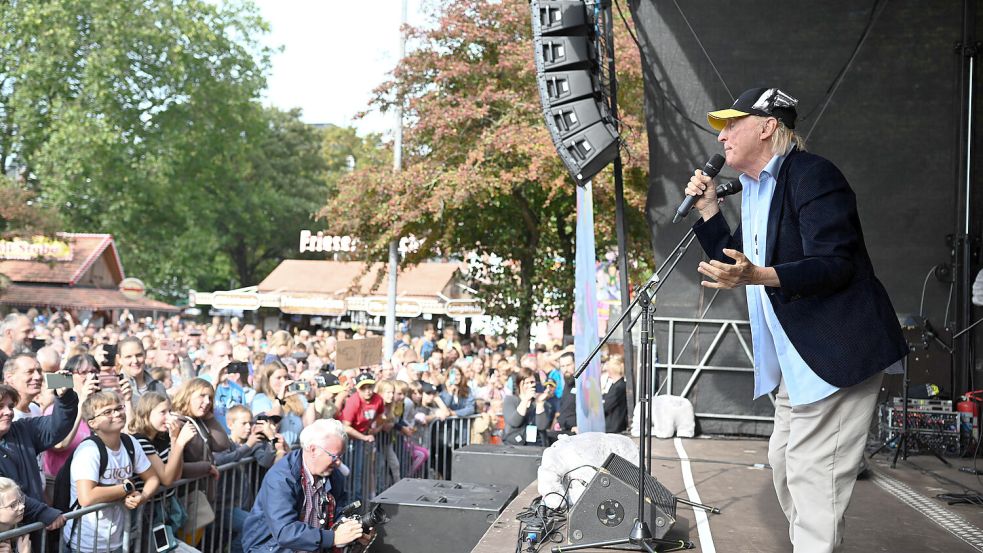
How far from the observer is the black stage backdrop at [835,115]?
8.90 metres

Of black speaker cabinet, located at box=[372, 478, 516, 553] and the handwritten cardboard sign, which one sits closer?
black speaker cabinet, located at box=[372, 478, 516, 553]

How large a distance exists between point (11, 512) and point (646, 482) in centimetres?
298

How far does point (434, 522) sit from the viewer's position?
5660mm

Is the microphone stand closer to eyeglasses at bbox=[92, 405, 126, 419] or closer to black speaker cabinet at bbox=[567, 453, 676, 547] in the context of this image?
black speaker cabinet at bbox=[567, 453, 676, 547]

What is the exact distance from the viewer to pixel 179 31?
37.6m

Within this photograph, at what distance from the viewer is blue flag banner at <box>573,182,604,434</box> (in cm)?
838

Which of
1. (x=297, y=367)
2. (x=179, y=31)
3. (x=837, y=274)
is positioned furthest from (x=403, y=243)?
(x=179, y=31)

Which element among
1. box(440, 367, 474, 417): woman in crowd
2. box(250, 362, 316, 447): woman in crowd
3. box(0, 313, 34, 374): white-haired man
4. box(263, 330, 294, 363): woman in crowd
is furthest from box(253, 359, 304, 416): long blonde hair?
box(440, 367, 474, 417): woman in crowd

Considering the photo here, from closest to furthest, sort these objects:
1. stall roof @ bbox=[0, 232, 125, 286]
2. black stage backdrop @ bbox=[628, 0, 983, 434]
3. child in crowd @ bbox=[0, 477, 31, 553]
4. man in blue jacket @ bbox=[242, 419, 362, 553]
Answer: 1. child in crowd @ bbox=[0, 477, 31, 553]
2. man in blue jacket @ bbox=[242, 419, 362, 553]
3. black stage backdrop @ bbox=[628, 0, 983, 434]
4. stall roof @ bbox=[0, 232, 125, 286]

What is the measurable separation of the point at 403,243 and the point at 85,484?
12.5m

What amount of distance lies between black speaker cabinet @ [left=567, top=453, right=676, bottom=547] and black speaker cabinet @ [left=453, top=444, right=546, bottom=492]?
11.5ft

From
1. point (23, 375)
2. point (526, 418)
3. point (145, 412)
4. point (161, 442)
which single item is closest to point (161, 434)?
point (161, 442)

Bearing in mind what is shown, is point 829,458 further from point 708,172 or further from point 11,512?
point 11,512

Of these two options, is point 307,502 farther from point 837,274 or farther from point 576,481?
point 837,274
